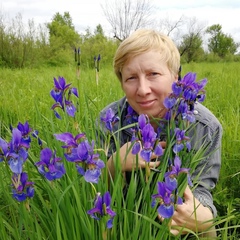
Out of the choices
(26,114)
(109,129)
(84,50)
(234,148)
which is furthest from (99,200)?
(84,50)

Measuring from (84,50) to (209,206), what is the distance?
12.9 metres

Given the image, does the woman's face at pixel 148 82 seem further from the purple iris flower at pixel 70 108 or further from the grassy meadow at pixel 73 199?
the purple iris flower at pixel 70 108

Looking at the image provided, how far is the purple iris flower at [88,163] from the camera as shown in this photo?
2.71 ft

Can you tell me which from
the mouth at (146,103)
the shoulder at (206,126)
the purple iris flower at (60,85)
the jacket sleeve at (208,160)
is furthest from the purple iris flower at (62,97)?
the shoulder at (206,126)

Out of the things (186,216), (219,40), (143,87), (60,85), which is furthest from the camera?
(219,40)

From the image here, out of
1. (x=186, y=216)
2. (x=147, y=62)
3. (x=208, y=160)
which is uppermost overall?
(x=147, y=62)

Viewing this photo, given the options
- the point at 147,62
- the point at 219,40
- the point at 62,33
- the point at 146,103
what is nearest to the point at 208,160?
the point at 146,103

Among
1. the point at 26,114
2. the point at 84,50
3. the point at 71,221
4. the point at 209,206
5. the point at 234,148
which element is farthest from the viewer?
the point at 84,50

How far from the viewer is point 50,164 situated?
3.04 ft

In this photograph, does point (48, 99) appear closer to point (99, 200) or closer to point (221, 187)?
point (221, 187)

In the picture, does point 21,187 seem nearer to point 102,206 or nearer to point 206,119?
point 102,206

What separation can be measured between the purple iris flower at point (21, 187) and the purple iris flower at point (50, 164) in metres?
0.06

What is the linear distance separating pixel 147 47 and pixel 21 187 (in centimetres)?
98

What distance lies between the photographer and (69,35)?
2980 cm
